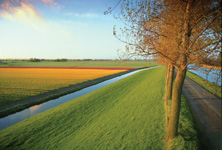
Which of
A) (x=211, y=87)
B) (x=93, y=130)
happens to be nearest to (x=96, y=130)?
(x=93, y=130)

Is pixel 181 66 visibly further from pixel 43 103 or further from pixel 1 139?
pixel 43 103

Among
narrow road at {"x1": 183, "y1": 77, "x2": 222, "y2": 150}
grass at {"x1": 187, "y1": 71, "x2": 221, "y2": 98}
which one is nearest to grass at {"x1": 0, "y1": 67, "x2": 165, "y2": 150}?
narrow road at {"x1": 183, "y1": 77, "x2": 222, "y2": 150}

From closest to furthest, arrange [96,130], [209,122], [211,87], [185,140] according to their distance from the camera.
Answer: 1. [211,87]
2. [185,140]
3. [96,130]
4. [209,122]

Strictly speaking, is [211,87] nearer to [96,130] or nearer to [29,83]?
[96,130]

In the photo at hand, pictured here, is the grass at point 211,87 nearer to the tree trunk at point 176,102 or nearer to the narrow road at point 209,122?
the narrow road at point 209,122

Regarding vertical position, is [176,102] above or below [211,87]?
below

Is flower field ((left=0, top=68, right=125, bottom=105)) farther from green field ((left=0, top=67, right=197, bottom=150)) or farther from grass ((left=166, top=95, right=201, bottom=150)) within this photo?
grass ((left=166, top=95, right=201, bottom=150))

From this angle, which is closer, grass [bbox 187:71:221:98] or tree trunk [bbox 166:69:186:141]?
grass [bbox 187:71:221:98]

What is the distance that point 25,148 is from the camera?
24.5ft

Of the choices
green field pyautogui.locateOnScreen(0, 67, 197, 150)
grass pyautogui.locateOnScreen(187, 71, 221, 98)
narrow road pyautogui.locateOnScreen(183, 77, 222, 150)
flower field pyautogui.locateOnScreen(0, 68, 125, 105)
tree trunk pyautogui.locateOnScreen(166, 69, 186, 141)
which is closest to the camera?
grass pyautogui.locateOnScreen(187, 71, 221, 98)

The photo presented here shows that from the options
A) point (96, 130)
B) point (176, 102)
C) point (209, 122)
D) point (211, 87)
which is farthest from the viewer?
point (209, 122)

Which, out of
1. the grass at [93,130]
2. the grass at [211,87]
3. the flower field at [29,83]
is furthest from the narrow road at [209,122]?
the flower field at [29,83]

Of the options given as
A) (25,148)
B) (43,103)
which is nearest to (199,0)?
(25,148)

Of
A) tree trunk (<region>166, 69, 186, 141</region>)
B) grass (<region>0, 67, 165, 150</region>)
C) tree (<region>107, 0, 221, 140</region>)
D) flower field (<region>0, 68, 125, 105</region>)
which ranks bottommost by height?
flower field (<region>0, 68, 125, 105</region>)
